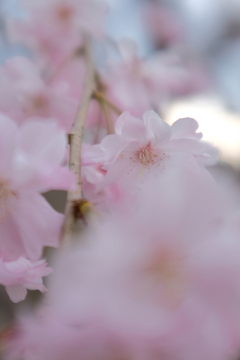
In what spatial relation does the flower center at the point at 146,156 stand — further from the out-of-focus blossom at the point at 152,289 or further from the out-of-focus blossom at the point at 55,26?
the out-of-focus blossom at the point at 55,26

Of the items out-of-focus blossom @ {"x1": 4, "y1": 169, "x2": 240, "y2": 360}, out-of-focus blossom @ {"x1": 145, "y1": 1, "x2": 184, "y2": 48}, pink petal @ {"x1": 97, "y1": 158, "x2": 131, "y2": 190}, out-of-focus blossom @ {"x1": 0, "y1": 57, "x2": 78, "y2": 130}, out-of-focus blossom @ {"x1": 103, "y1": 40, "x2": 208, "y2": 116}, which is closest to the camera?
out-of-focus blossom @ {"x1": 4, "y1": 169, "x2": 240, "y2": 360}

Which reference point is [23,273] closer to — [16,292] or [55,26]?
[16,292]

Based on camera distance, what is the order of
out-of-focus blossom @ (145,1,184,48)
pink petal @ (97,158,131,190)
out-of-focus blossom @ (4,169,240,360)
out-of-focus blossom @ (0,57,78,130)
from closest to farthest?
out-of-focus blossom @ (4,169,240,360), pink petal @ (97,158,131,190), out-of-focus blossom @ (0,57,78,130), out-of-focus blossom @ (145,1,184,48)

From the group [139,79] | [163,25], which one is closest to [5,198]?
[139,79]

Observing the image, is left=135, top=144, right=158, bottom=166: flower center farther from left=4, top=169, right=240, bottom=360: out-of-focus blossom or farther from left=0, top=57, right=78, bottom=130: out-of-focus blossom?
left=0, top=57, right=78, bottom=130: out-of-focus blossom

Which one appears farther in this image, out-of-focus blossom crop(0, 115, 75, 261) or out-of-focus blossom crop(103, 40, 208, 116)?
out-of-focus blossom crop(103, 40, 208, 116)

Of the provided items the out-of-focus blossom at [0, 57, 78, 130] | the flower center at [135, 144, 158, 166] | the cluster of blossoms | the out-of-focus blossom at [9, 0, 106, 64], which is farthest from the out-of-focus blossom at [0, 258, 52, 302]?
the out-of-focus blossom at [9, 0, 106, 64]

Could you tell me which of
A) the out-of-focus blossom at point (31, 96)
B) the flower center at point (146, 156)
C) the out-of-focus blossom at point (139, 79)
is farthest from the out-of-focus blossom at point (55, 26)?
the flower center at point (146, 156)

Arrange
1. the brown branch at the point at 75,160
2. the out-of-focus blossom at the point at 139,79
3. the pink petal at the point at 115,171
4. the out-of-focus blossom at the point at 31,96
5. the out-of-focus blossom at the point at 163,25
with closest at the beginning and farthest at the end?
the brown branch at the point at 75,160 < the pink petal at the point at 115,171 < the out-of-focus blossom at the point at 31,96 < the out-of-focus blossom at the point at 139,79 < the out-of-focus blossom at the point at 163,25
